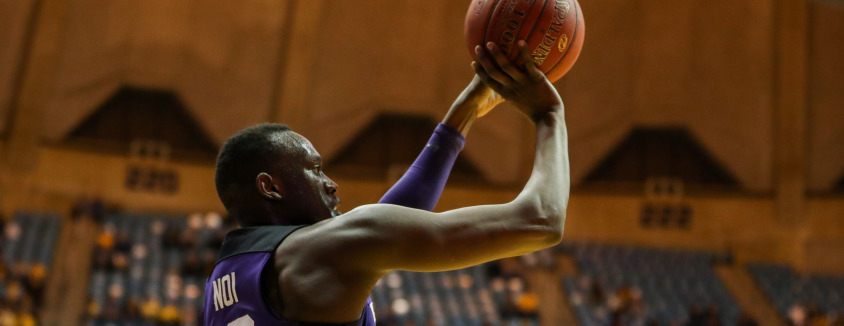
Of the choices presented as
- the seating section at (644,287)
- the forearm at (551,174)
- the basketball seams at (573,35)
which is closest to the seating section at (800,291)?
the seating section at (644,287)

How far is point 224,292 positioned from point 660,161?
15.4 meters

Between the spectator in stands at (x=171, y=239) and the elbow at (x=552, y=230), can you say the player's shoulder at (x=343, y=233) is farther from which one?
the spectator in stands at (x=171, y=239)

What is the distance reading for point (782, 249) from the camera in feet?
50.8

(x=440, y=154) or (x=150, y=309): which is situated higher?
(x=440, y=154)

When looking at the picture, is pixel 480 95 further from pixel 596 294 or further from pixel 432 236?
pixel 596 294

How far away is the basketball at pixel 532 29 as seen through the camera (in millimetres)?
1830

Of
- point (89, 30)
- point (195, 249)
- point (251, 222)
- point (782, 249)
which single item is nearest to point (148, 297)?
point (195, 249)

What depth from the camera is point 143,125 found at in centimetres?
1538

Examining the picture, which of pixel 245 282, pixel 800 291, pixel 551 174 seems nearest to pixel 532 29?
pixel 551 174

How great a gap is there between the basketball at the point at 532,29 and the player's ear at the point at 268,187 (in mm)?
534

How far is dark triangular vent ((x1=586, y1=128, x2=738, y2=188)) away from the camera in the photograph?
1606 cm

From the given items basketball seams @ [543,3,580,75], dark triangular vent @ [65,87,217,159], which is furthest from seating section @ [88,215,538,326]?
basketball seams @ [543,3,580,75]

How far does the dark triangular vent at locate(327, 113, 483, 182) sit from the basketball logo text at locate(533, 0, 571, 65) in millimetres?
14308

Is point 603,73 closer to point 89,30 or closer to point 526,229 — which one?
point 89,30
